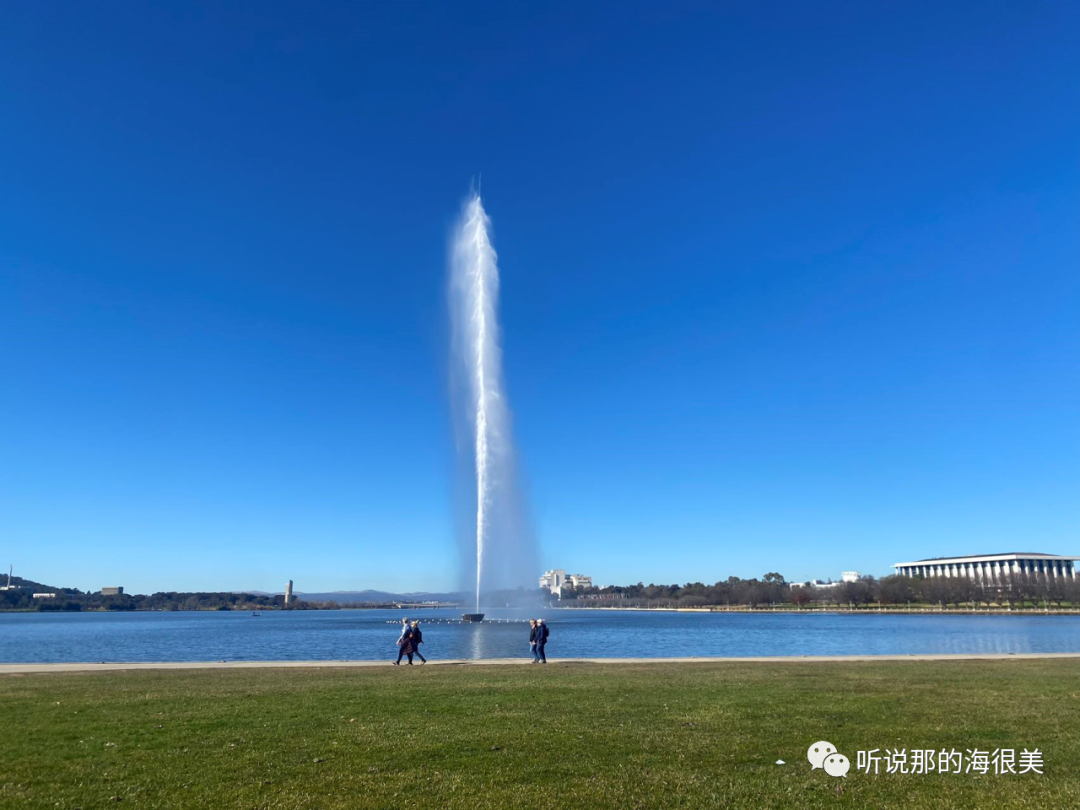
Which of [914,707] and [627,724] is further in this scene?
[914,707]

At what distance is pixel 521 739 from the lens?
46.4 ft

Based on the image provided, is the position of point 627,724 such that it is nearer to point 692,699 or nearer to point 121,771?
point 692,699

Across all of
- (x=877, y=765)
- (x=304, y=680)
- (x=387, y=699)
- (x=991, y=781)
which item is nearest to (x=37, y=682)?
(x=304, y=680)

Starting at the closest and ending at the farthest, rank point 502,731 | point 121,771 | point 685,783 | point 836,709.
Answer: point 685,783 → point 121,771 → point 502,731 → point 836,709

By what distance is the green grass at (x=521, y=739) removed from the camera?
1061cm

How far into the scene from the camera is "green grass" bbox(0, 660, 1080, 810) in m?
10.6

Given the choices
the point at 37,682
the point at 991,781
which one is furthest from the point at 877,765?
the point at 37,682

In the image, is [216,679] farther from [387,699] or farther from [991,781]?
[991,781]

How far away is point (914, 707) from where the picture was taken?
17609mm

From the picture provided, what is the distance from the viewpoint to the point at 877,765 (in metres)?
12.3

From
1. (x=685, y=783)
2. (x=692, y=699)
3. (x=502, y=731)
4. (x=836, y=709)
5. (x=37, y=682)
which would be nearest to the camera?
(x=685, y=783)

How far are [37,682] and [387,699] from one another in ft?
43.1

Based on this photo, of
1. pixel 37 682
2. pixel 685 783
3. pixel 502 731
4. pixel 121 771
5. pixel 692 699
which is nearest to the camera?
pixel 685 783

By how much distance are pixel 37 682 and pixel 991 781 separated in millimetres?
26629
